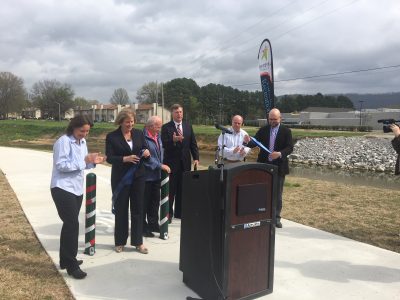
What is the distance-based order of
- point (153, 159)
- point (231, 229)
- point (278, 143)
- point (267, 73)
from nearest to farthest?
point (231, 229)
point (153, 159)
point (278, 143)
point (267, 73)

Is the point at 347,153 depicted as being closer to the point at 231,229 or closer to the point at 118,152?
the point at 118,152

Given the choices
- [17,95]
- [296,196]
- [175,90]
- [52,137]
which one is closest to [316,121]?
[175,90]

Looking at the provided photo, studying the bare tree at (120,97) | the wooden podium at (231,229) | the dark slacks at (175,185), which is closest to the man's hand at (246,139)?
the dark slacks at (175,185)

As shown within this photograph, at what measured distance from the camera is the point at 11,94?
93438 millimetres

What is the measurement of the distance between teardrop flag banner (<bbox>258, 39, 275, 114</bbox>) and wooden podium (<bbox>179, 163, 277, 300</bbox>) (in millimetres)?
6074

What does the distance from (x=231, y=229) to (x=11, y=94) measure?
10008 centimetres

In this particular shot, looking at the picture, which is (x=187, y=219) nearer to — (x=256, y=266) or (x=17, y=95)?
(x=256, y=266)

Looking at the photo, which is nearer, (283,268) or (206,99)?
(283,268)

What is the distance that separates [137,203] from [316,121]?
84.0 m

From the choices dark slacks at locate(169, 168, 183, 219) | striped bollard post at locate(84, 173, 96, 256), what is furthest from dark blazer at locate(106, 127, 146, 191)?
dark slacks at locate(169, 168, 183, 219)

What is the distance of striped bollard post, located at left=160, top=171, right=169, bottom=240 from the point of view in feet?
19.9

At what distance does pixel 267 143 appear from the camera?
6855mm

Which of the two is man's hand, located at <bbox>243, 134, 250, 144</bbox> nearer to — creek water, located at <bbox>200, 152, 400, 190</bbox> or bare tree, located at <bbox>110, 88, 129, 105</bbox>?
creek water, located at <bbox>200, 152, 400, 190</bbox>

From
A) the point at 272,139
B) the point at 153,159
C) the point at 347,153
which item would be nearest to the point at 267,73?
the point at 272,139
